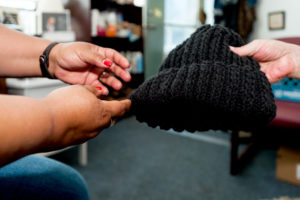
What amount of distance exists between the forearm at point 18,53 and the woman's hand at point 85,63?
55 mm

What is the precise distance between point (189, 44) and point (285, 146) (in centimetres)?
133

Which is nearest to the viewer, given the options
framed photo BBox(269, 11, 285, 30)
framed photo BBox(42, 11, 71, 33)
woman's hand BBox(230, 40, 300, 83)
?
woman's hand BBox(230, 40, 300, 83)

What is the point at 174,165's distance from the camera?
1.66 metres

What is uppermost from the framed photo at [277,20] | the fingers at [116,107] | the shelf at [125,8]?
the shelf at [125,8]

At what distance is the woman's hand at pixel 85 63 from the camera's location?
2.20 feet

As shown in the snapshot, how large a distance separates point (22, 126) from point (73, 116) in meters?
0.09

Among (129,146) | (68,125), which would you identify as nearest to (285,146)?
(129,146)

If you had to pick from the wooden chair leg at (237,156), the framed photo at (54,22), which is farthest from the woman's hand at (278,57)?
the framed photo at (54,22)

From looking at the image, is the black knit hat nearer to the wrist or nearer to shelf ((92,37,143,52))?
the wrist

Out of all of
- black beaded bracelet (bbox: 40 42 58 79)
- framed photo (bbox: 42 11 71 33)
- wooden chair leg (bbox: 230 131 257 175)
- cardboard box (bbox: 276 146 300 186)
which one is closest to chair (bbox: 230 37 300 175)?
wooden chair leg (bbox: 230 131 257 175)

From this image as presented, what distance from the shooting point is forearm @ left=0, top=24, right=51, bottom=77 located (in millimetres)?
683

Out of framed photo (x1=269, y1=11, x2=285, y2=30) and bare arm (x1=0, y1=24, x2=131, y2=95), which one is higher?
framed photo (x1=269, y1=11, x2=285, y2=30)

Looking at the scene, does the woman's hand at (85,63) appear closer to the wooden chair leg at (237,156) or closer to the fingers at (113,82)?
the fingers at (113,82)

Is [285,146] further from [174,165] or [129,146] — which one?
[129,146]
